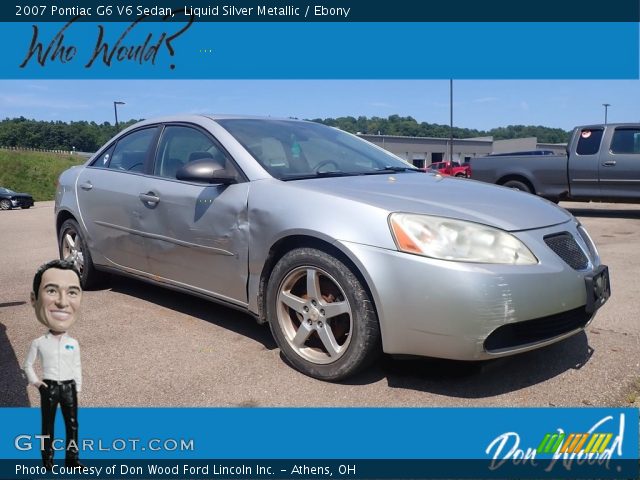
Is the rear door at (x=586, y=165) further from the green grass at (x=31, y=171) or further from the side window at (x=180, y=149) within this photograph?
the green grass at (x=31, y=171)

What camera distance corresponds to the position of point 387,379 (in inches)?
119

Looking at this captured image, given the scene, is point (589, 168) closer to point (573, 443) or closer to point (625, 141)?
point (625, 141)

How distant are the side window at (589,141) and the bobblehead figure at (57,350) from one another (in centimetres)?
1127

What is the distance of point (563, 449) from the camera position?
90.9 inches

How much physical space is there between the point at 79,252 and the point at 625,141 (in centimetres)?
1008

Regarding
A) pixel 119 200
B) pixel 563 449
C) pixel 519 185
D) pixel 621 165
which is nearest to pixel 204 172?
pixel 119 200

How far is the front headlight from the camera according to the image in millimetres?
2631

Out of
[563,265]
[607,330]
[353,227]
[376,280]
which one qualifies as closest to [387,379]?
[376,280]

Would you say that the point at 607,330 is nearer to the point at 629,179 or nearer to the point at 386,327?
the point at 386,327

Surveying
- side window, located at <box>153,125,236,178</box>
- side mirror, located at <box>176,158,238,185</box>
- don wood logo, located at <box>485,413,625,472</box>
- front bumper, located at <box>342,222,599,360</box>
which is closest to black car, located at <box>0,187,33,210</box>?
side window, located at <box>153,125,236,178</box>

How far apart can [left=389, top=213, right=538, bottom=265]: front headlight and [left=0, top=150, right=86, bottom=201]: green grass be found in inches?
1699

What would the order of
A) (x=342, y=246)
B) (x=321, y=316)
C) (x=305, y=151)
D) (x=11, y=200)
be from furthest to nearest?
1. (x=11, y=200)
2. (x=305, y=151)
3. (x=321, y=316)
4. (x=342, y=246)

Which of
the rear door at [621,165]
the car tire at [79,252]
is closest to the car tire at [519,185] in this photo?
the rear door at [621,165]

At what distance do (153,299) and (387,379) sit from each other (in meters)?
2.44
